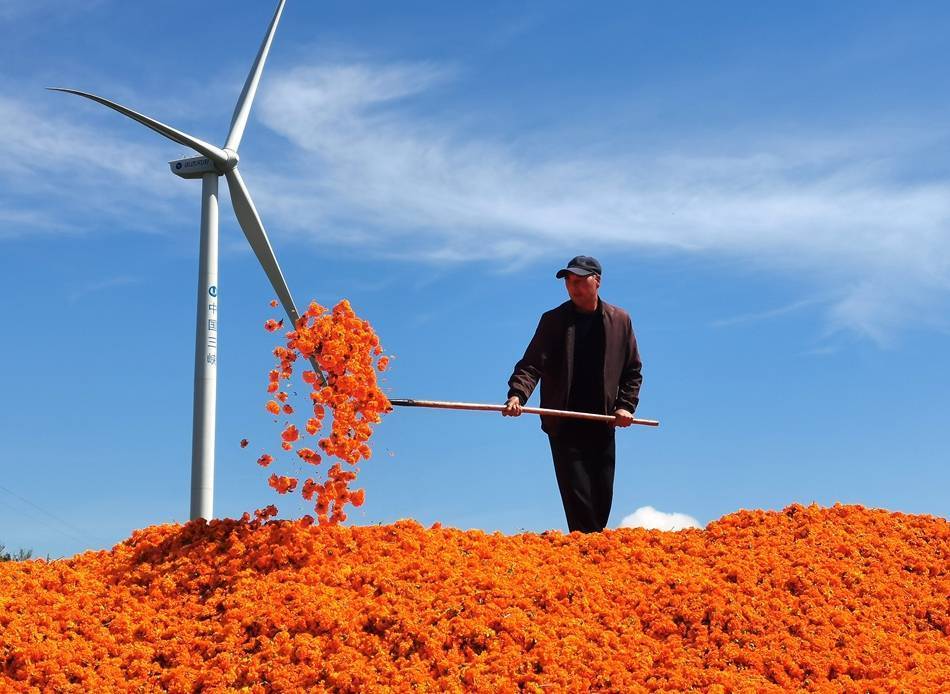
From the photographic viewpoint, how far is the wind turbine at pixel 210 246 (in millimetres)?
14547

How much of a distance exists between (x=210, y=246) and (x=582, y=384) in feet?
20.3

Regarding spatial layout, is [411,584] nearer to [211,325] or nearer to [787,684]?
[787,684]

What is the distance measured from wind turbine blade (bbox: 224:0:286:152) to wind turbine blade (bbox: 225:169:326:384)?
1.09 m

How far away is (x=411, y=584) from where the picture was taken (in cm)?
1051

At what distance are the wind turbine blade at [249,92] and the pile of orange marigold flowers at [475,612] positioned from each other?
8.73 meters

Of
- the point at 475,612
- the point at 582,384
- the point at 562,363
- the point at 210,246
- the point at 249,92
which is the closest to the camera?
the point at 475,612

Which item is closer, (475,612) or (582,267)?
(475,612)

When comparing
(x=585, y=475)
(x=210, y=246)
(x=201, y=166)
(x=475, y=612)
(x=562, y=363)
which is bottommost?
(x=475, y=612)

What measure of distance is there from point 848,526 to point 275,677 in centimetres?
748

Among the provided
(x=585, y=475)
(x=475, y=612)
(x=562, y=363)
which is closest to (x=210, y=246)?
(x=562, y=363)

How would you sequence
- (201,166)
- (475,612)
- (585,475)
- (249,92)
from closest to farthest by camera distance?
(475,612) < (585,475) < (201,166) < (249,92)

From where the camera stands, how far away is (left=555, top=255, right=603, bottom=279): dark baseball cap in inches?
521

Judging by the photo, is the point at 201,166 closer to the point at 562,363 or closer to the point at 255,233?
the point at 255,233

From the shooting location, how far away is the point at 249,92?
63.4 feet
